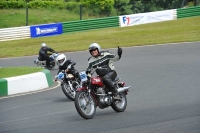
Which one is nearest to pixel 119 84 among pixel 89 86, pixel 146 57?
pixel 89 86

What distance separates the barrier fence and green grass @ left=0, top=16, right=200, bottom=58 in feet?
1.84

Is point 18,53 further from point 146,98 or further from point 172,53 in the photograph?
point 146,98

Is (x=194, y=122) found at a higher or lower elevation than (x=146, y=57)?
higher

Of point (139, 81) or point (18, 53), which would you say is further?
point (18, 53)

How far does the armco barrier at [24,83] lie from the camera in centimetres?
1380

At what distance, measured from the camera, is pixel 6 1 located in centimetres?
4566

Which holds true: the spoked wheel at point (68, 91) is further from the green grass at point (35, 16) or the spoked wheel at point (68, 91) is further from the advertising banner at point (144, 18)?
the green grass at point (35, 16)

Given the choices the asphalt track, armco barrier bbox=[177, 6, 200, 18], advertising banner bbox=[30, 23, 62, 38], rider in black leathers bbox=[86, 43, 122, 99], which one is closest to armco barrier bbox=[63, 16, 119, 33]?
advertising banner bbox=[30, 23, 62, 38]

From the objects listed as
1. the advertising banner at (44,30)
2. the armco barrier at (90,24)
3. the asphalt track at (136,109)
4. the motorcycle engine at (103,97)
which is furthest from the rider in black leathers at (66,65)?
the armco barrier at (90,24)

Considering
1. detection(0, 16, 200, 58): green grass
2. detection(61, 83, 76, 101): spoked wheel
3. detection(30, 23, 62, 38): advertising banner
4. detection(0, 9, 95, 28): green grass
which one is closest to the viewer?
detection(61, 83, 76, 101): spoked wheel

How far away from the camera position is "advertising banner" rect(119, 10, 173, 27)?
39219mm

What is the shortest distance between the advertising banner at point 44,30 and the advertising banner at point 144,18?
524 cm

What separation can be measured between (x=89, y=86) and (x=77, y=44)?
72.1 ft

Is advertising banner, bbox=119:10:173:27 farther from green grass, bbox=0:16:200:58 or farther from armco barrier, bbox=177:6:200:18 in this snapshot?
armco barrier, bbox=177:6:200:18
